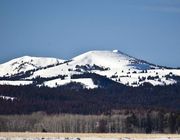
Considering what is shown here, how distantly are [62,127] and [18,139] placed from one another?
8127 cm

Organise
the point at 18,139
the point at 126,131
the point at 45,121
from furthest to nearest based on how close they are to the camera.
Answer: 1. the point at 45,121
2. the point at 126,131
3. the point at 18,139

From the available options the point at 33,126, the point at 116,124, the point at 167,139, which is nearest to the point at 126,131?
the point at 116,124

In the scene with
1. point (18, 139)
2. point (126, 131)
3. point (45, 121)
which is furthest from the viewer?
point (45, 121)

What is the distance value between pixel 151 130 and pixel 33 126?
3095 centimetres

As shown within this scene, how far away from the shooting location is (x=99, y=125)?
195625mm

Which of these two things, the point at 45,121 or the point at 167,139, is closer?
the point at 167,139

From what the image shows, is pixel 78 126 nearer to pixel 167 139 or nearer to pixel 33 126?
pixel 33 126

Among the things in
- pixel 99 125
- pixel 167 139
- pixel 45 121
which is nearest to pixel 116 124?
pixel 99 125

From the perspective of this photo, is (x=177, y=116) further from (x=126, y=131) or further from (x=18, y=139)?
(x=18, y=139)

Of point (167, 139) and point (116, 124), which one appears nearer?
point (167, 139)

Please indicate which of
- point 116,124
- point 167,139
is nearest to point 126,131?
point 116,124

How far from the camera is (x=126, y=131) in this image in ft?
610

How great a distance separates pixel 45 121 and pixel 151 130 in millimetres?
29262

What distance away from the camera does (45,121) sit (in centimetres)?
19838
